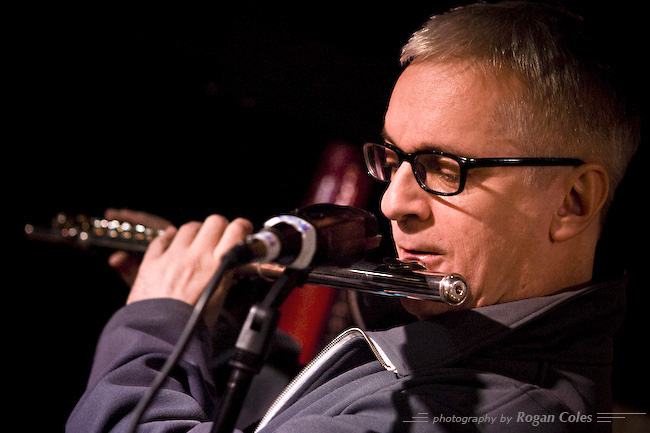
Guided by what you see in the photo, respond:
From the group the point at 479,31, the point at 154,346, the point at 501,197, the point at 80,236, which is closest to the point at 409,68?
the point at 479,31

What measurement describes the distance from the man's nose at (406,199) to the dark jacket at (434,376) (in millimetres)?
282

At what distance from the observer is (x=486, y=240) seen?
4.19 ft

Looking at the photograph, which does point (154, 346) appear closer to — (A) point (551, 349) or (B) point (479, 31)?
(A) point (551, 349)

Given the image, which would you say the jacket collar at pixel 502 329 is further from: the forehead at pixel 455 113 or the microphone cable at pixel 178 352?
the microphone cable at pixel 178 352

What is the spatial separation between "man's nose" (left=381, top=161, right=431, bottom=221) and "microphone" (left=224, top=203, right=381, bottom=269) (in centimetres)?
28

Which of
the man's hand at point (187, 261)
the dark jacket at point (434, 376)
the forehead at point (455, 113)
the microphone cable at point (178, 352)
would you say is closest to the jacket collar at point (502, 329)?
the dark jacket at point (434, 376)

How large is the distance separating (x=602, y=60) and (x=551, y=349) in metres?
0.82

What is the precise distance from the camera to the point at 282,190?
304 cm

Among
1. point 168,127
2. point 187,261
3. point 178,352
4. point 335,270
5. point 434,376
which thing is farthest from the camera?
point 168,127

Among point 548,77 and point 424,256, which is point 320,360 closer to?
point 424,256

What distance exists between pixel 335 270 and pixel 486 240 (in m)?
0.45

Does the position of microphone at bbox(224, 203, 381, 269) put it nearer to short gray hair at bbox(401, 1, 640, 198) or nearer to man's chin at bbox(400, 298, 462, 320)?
man's chin at bbox(400, 298, 462, 320)

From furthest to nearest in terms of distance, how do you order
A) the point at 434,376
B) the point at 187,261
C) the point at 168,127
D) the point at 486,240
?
the point at 168,127 → the point at 187,261 → the point at 486,240 → the point at 434,376

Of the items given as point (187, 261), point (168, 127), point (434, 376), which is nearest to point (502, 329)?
point (434, 376)
